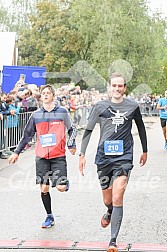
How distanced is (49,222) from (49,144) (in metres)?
0.98

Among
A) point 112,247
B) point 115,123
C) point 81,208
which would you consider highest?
point 115,123

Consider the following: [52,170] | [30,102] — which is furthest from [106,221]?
[30,102]

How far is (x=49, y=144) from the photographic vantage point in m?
7.21

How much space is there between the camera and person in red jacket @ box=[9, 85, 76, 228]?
7230 millimetres

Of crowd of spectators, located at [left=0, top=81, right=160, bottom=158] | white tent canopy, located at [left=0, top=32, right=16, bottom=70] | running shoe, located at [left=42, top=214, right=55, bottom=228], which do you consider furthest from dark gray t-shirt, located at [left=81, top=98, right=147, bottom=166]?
white tent canopy, located at [left=0, top=32, right=16, bottom=70]

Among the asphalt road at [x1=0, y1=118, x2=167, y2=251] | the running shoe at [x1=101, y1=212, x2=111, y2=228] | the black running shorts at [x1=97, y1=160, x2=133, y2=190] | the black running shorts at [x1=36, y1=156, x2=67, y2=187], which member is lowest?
the asphalt road at [x1=0, y1=118, x2=167, y2=251]

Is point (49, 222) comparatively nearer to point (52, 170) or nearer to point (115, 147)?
point (52, 170)

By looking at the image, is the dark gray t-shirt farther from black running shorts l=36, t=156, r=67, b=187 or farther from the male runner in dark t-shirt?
black running shorts l=36, t=156, r=67, b=187

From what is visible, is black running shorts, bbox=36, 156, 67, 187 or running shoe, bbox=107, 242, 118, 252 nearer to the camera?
running shoe, bbox=107, 242, 118, 252

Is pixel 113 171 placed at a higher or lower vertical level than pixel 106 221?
higher

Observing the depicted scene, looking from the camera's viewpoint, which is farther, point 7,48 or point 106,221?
point 7,48

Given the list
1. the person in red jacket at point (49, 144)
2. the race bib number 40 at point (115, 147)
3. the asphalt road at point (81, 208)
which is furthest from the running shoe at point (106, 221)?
the race bib number 40 at point (115, 147)

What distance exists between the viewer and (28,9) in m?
67.9

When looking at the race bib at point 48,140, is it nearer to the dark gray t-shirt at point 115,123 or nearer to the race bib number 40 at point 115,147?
the dark gray t-shirt at point 115,123
